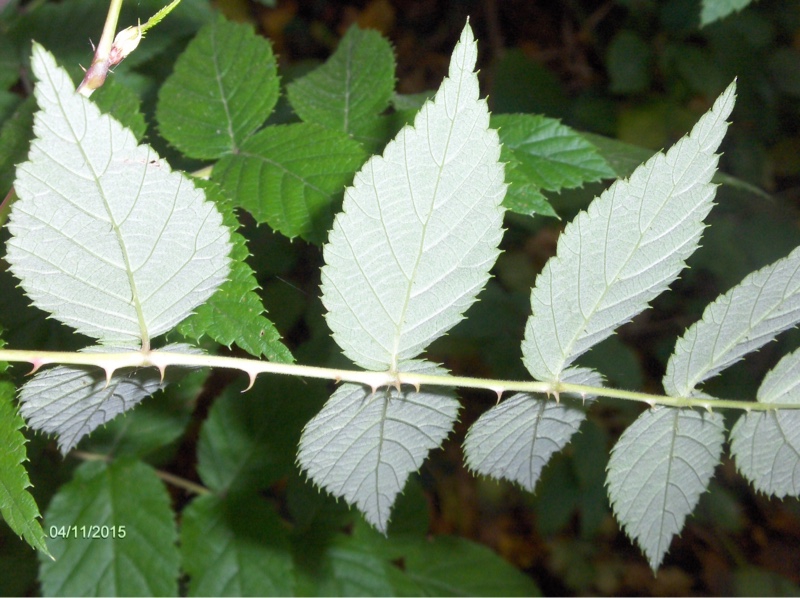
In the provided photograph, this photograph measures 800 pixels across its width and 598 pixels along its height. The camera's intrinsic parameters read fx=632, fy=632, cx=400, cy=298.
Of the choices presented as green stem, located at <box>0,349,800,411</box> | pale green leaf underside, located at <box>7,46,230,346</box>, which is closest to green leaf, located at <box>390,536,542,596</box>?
green stem, located at <box>0,349,800,411</box>

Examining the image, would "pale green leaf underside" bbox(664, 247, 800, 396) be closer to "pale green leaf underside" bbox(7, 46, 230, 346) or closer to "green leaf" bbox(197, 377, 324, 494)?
"pale green leaf underside" bbox(7, 46, 230, 346)

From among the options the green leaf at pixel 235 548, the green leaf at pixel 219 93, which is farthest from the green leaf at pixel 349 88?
the green leaf at pixel 235 548

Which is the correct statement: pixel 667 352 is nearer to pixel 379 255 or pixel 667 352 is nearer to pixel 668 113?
pixel 668 113

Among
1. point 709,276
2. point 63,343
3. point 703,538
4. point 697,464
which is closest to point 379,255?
point 697,464

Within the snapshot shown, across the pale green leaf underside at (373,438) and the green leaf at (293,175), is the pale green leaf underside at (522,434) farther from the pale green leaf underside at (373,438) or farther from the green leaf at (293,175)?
the green leaf at (293,175)

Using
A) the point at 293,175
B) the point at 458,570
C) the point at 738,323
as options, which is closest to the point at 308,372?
the point at 293,175

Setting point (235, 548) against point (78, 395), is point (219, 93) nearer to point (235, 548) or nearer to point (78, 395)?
point (78, 395)
